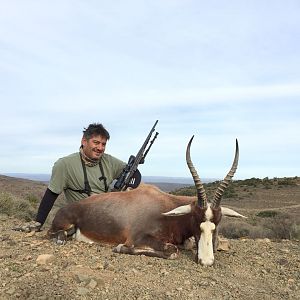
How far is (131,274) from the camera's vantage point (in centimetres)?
542

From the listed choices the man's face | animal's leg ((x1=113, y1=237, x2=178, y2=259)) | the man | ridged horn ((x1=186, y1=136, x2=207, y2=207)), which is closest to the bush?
the man

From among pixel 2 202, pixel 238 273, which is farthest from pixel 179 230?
pixel 2 202

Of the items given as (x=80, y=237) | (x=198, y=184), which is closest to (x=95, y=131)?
(x=80, y=237)

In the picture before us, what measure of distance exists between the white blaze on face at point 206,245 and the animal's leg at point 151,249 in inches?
15.9

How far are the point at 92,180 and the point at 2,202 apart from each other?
19.4ft

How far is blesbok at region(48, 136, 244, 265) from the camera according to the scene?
618 cm

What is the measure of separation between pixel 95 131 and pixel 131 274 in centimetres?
302

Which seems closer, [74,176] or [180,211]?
[180,211]

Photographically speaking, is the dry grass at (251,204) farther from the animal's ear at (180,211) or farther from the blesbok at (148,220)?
the animal's ear at (180,211)

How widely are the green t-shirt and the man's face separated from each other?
23 centimetres

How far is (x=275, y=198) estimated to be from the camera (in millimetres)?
32125

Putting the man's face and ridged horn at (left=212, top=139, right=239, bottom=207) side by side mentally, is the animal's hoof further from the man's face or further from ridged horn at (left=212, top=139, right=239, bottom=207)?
ridged horn at (left=212, top=139, right=239, bottom=207)

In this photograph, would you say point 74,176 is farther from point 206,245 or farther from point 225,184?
point 206,245

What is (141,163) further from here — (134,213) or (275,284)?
(275,284)
